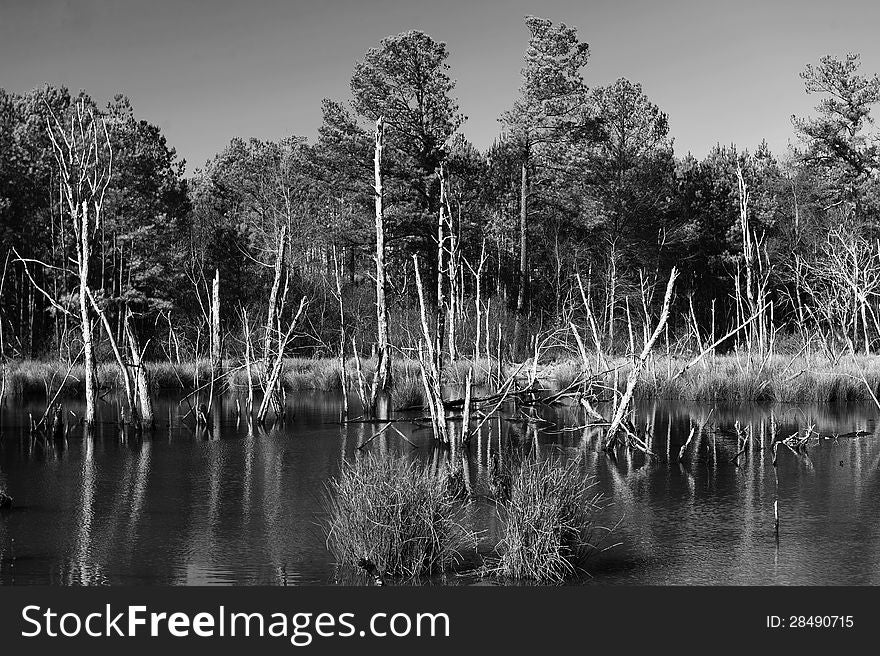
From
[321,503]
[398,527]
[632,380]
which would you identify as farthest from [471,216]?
[398,527]

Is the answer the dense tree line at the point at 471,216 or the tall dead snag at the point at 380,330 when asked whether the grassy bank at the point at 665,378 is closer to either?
the tall dead snag at the point at 380,330

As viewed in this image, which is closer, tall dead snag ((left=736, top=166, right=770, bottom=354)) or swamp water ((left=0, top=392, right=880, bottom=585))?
swamp water ((left=0, top=392, right=880, bottom=585))

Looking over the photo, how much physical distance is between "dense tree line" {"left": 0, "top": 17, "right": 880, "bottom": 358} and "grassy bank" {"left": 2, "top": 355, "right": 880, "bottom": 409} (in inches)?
158

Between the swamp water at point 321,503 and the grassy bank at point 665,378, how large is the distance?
3.01 meters

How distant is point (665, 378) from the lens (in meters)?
26.3

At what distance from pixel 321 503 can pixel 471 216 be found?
112 feet

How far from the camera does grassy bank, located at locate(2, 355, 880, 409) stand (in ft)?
81.0

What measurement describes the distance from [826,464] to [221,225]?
35.9 meters

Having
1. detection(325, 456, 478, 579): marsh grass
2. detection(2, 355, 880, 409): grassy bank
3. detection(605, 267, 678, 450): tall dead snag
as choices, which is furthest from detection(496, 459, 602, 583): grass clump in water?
detection(2, 355, 880, 409): grassy bank

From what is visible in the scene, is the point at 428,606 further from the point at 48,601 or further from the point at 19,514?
the point at 19,514

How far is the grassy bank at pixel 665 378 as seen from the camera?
2470cm

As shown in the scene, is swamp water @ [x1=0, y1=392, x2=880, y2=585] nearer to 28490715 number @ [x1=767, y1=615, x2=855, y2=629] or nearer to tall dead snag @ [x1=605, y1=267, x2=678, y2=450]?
tall dead snag @ [x1=605, y1=267, x2=678, y2=450]

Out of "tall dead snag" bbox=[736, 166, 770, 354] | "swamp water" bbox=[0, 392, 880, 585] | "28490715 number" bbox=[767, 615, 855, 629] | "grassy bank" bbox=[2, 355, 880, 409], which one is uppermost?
"tall dead snag" bbox=[736, 166, 770, 354]

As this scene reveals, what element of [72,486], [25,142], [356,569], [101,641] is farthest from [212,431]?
[25,142]
